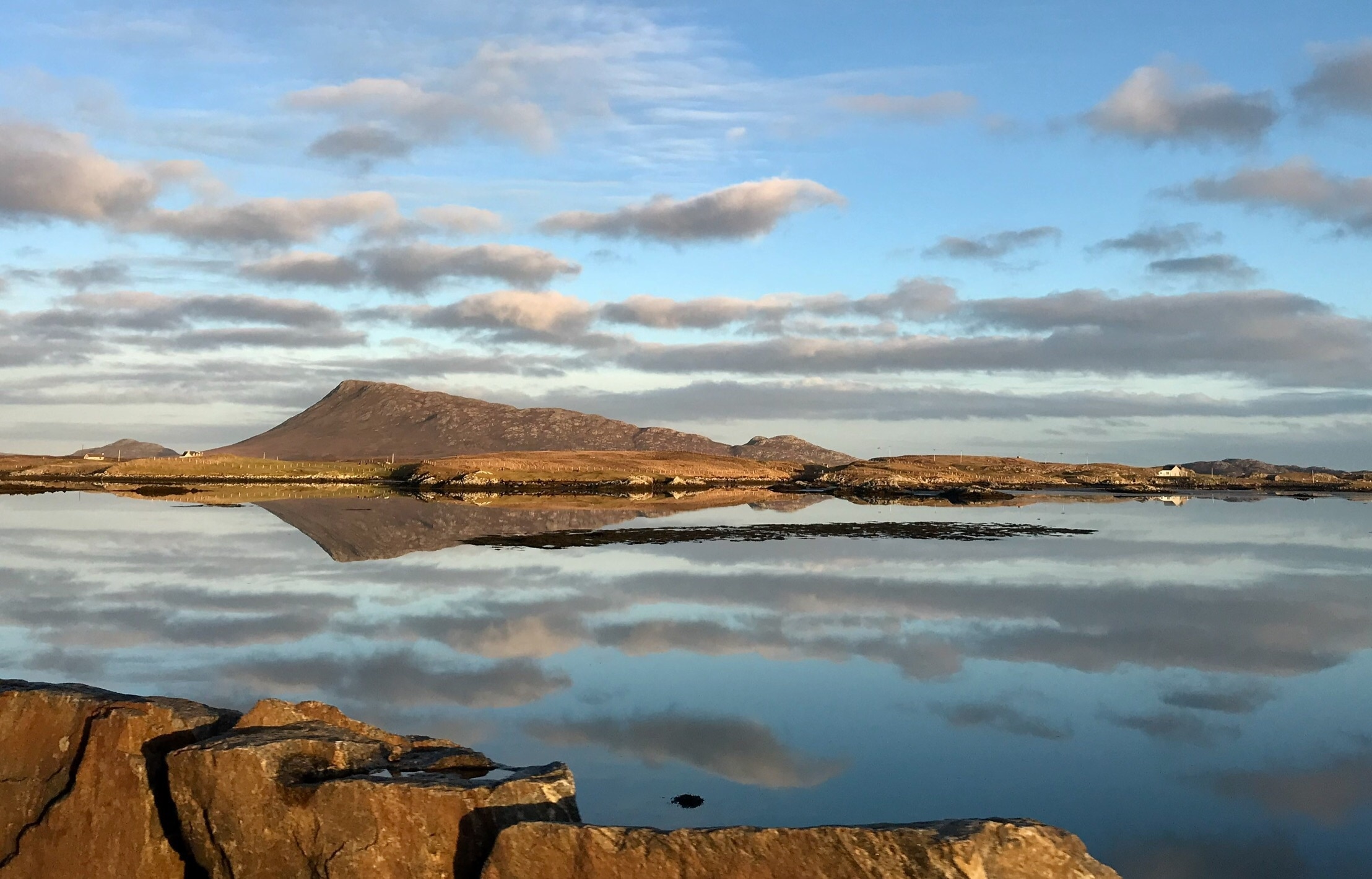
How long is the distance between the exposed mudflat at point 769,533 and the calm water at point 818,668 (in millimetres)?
4081

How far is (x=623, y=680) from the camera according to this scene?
19750 mm

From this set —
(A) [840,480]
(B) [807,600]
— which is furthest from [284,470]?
(B) [807,600]

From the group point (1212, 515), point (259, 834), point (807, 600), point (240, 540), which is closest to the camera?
point (259, 834)

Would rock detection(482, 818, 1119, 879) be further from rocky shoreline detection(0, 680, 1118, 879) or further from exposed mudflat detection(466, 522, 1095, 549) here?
exposed mudflat detection(466, 522, 1095, 549)

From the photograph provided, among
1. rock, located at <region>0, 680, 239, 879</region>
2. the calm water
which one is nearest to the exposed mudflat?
the calm water

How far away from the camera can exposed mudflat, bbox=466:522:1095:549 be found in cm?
5078

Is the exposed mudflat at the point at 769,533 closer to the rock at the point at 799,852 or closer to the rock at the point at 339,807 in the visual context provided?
the rock at the point at 339,807

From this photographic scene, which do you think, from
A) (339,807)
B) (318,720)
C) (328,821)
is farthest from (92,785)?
(339,807)

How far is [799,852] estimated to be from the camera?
8133 millimetres

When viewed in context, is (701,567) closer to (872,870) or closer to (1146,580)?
(1146,580)

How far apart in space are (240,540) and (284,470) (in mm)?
108219

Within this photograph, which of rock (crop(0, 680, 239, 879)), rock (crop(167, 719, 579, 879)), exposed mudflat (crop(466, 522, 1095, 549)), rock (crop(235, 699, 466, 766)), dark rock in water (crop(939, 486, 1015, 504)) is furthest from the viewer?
dark rock in water (crop(939, 486, 1015, 504))

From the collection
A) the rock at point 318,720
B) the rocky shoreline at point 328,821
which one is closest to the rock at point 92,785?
the rocky shoreline at point 328,821

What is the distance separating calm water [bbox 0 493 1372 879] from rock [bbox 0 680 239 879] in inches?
189
